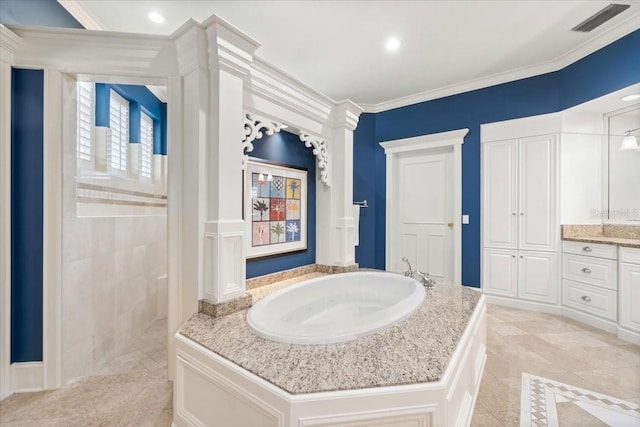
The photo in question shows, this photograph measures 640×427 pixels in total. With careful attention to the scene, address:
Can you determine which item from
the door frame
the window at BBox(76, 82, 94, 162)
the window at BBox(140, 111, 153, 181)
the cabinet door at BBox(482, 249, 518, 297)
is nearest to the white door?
the door frame

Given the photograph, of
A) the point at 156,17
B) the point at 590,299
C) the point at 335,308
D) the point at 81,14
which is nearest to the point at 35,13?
the point at 81,14

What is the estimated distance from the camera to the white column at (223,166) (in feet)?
5.71

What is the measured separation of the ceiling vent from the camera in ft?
7.52

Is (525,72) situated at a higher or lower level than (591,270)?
higher

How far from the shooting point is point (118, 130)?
305cm

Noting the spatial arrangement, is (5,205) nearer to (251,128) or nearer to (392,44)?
(251,128)

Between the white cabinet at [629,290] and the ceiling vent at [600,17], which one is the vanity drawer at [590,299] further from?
the ceiling vent at [600,17]

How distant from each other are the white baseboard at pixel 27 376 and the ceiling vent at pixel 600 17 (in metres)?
4.87

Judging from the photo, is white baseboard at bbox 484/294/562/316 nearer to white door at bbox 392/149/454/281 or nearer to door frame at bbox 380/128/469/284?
door frame at bbox 380/128/469/284

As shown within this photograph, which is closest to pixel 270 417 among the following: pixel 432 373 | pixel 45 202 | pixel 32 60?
pixel 432 373

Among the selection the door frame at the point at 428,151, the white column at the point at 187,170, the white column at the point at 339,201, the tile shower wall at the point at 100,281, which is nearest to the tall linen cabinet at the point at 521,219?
the door frame at the point at 428,151

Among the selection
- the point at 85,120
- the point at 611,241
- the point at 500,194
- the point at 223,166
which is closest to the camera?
the point at 223,166

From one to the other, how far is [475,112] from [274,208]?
110 inches

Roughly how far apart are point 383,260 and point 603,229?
2502 millimetres
